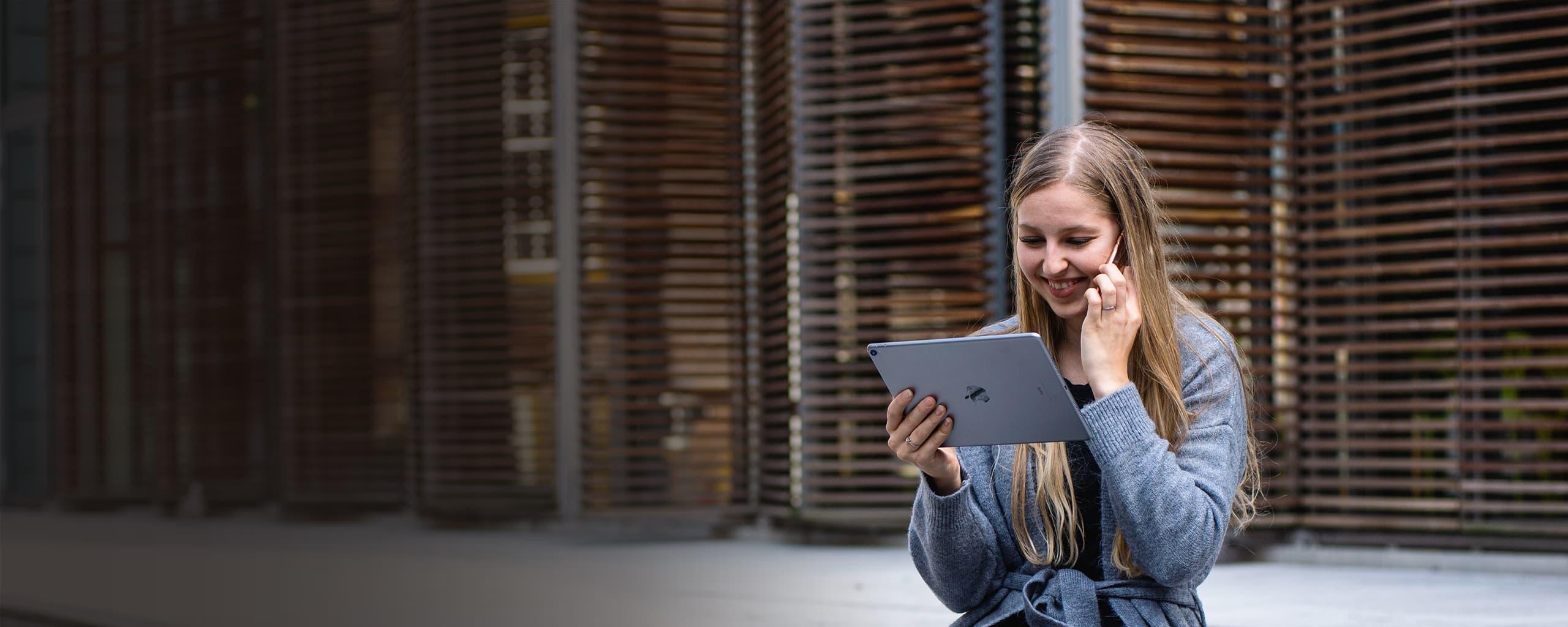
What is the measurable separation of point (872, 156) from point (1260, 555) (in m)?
3.42

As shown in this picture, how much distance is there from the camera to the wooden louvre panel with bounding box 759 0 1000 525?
10164 mm

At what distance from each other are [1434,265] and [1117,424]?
709 centimetres

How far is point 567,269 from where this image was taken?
12.4 metres

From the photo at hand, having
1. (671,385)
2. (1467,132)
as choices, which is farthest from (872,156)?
(1467,132)

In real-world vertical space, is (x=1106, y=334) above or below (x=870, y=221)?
below

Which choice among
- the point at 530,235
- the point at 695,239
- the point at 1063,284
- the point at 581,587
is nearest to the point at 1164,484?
the point at 1063,284

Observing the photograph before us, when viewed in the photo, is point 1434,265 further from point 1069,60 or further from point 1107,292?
point 1107,292

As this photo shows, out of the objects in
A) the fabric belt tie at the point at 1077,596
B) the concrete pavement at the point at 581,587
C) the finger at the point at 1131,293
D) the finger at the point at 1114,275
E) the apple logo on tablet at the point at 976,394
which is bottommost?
the concrete pavement at the point at 581,587

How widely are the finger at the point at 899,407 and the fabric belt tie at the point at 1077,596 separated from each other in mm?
325

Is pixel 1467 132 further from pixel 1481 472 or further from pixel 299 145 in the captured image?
pixel 299 145

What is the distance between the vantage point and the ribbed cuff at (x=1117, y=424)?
2.28 m

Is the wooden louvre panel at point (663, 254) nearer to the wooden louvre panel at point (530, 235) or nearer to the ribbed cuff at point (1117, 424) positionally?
the wooden louvre panel at point (530, 235)

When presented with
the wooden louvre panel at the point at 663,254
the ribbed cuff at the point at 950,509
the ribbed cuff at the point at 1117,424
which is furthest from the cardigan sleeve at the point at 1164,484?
the wooden louvre panel at the point at 663,254

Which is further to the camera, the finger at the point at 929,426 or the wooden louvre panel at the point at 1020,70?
the wooden louvre panel at the point at 1020,70
